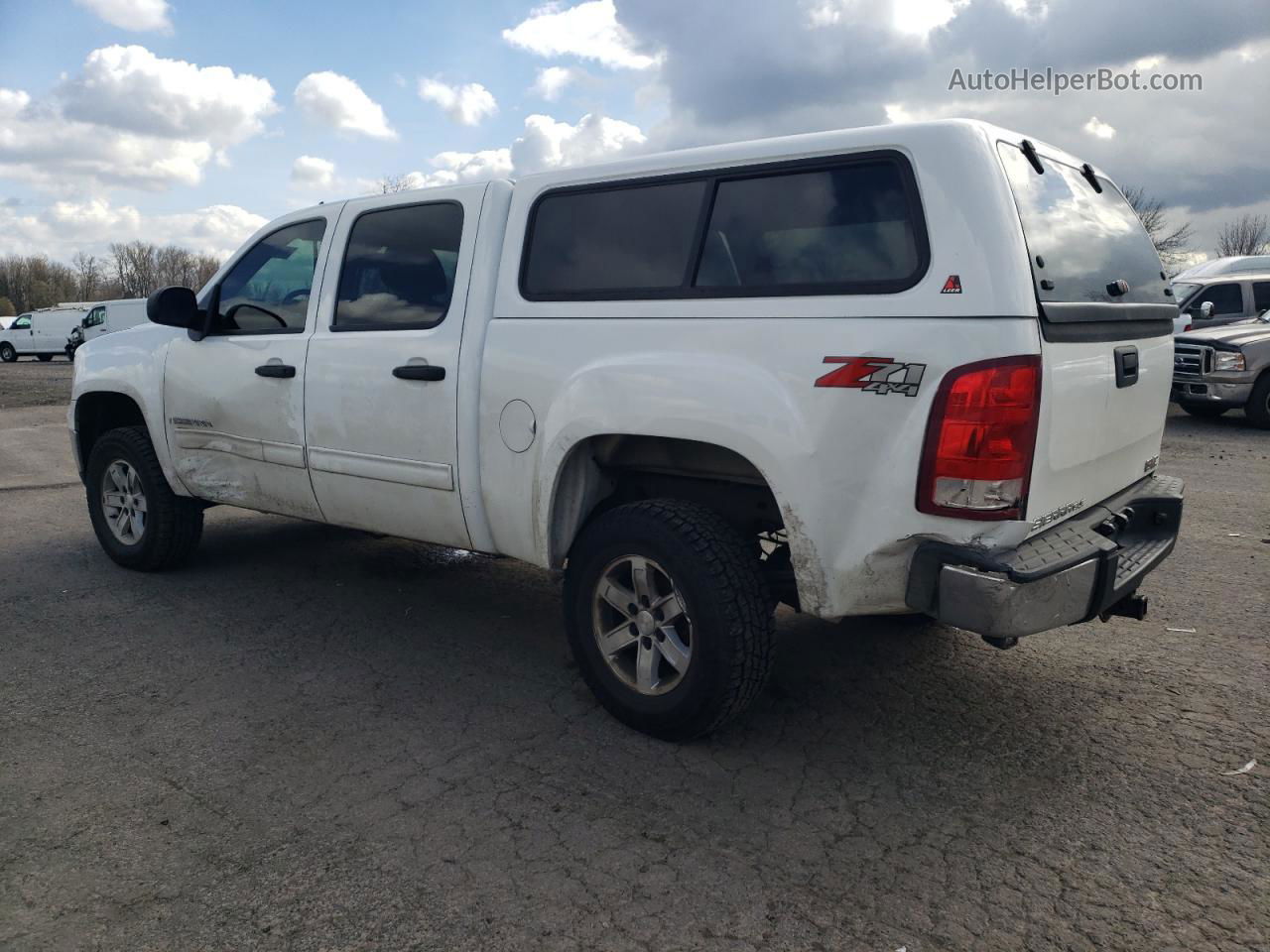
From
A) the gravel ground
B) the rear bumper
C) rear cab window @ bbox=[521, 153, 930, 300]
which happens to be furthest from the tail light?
the gravel ground

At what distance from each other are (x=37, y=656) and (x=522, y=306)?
267 cm

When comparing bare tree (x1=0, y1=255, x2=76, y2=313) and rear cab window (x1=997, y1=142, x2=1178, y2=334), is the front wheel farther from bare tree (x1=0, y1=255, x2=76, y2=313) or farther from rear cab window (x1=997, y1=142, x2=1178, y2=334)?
bare tree (x1=0, y1=255, x2=76, y2=313)

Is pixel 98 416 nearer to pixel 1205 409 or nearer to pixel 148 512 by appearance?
pixel 148 512

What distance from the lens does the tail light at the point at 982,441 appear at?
106 inches

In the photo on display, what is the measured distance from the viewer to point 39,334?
3838cm

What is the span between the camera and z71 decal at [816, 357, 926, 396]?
2.77 metres

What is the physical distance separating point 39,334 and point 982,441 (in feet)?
143

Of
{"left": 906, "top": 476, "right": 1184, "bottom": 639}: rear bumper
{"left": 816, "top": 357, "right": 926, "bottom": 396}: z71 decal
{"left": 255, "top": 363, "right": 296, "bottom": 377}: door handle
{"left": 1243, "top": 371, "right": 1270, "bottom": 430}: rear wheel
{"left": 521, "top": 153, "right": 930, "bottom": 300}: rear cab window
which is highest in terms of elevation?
{"left": 521, "top": 153, "right": 930, "bottom": 300}: rear cab window

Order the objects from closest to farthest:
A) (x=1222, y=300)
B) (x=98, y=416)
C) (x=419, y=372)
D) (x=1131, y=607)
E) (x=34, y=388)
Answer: (x=1131, y=607) → (x=419, y=372) → (x=98, y=416) → (x=1222, y=300) → (x=34, y=388)

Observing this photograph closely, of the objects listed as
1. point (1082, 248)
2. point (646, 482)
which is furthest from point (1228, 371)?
point (646, 482)

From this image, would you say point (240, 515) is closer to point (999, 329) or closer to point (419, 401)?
point (419, 401)

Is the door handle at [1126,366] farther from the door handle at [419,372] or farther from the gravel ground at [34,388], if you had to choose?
the gravel ground at [34,388]

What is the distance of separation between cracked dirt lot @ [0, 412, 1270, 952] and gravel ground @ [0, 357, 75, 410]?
13273 millimetres

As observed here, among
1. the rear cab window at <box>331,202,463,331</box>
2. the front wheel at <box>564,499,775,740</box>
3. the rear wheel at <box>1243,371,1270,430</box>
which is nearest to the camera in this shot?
the front wheel at <box>564,499,775,740</box>
